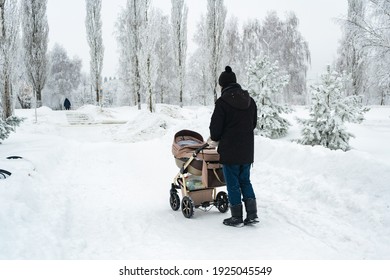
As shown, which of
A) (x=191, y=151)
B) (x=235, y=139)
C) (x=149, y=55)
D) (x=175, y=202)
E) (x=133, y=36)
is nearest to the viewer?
(x=235, y=139)

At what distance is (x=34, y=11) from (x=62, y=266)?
3412cm

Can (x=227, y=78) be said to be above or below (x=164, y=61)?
below

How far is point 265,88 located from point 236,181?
10.7 metres

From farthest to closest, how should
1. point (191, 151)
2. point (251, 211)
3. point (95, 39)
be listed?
point (95, 39), point (191, 151), point (251, 211)

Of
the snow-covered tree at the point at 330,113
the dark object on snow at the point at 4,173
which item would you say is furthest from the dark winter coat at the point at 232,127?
the snow-covered tree at the point at 330,113

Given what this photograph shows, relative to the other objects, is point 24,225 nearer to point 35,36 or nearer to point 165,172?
point 165,172

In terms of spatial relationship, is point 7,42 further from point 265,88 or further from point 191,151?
point 191,151

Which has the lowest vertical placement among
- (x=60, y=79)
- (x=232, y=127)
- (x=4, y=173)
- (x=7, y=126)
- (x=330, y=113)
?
(x=4, y=173)

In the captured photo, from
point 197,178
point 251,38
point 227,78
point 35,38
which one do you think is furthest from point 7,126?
point 251,38

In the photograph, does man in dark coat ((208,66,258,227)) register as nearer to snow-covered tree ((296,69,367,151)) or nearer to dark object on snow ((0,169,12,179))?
dark object on snow ((0,169,12,179))

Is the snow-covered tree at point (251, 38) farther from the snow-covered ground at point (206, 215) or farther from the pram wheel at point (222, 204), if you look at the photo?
the pram wheel at point (222, 204)

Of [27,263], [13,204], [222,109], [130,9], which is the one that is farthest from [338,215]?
[130,9]

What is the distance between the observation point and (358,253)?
3.77 meters

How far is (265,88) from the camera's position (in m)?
14.9
